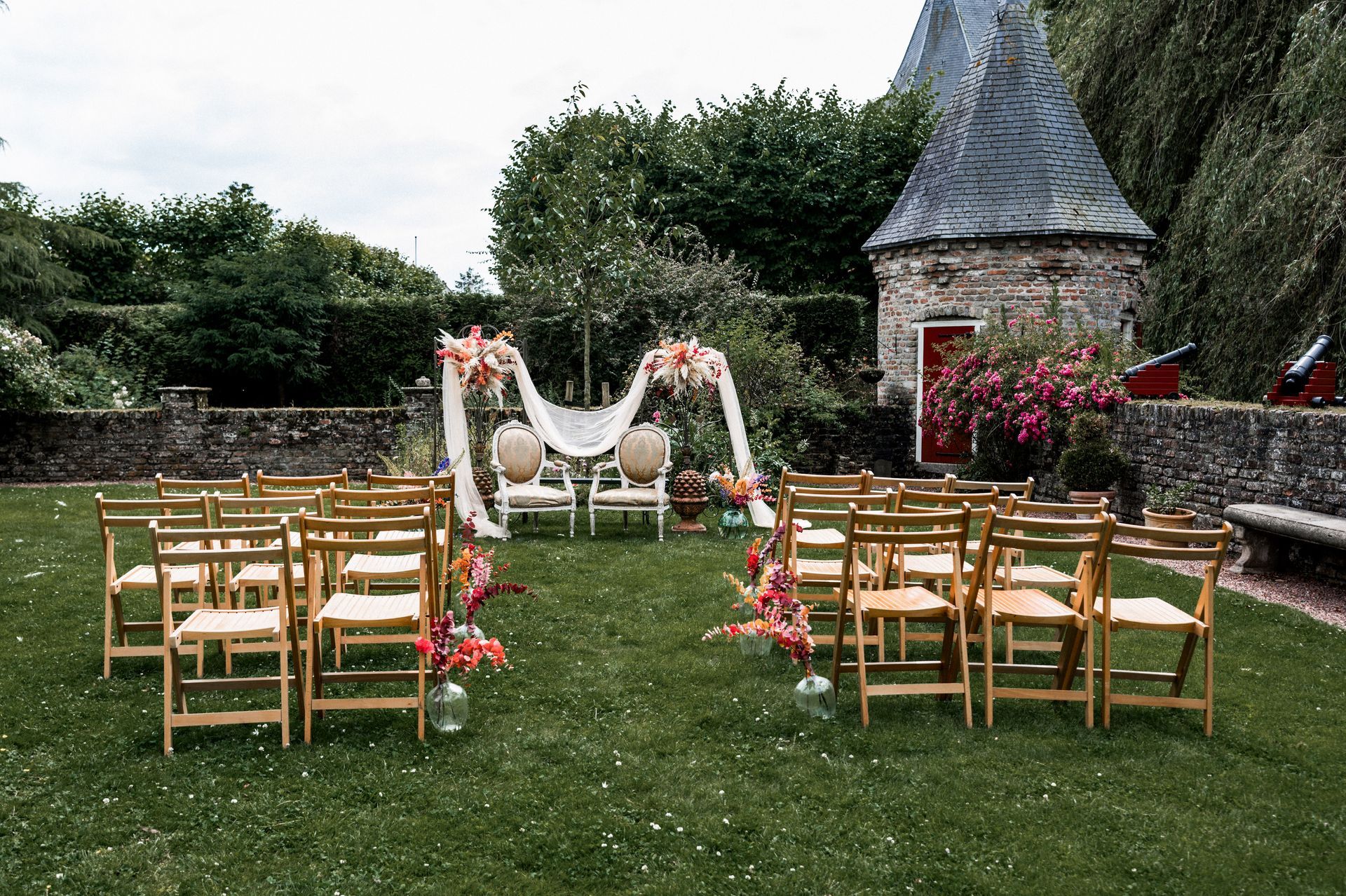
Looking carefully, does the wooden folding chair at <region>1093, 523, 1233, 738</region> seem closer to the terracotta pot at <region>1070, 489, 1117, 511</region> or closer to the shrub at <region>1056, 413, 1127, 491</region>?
the terracotta pot at <region>1070, 489, 1117, 511</region>

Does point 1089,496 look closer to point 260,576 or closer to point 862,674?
point 862,674

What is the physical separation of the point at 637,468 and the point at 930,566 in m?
4.86

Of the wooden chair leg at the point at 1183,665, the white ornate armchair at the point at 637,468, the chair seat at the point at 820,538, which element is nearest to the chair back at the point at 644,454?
the white ornate armchair at the point at 637,468

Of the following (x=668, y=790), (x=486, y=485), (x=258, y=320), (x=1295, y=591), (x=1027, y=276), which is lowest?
(x=668, y=790)

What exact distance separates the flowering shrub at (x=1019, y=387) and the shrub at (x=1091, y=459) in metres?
0.35

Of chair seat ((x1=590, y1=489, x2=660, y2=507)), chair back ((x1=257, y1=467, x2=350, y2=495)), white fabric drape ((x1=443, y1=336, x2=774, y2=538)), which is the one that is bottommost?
chair seat ((x1=590, y1=489, x2=660, y2=507))

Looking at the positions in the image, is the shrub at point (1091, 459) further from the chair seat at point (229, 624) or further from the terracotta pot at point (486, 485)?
the chair seat at point (229, 624)

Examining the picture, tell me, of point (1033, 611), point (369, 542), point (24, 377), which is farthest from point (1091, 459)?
point (24, 377)

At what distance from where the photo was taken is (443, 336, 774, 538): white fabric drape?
9.62m

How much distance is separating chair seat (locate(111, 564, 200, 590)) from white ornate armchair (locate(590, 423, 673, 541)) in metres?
4.62

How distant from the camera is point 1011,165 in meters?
15.2

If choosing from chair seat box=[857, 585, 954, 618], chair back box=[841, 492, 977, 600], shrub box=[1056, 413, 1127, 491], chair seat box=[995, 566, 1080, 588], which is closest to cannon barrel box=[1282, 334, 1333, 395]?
shrub box=[1056, 413, 1127, 491]

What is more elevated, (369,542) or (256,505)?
(256,505)

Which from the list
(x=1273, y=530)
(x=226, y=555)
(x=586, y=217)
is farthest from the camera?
(x=586, y=217)
